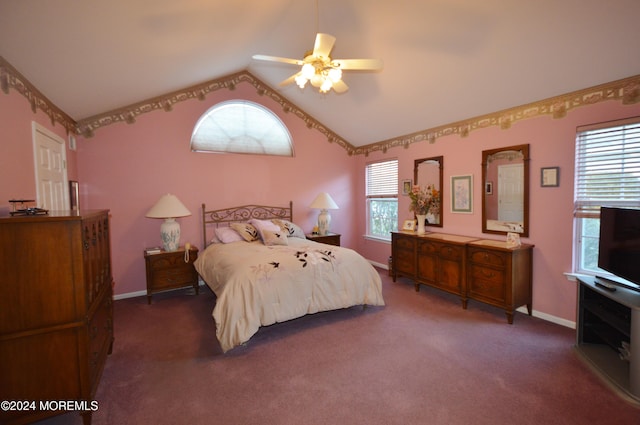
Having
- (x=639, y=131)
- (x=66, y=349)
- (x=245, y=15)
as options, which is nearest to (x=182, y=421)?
(x=66, y=349)

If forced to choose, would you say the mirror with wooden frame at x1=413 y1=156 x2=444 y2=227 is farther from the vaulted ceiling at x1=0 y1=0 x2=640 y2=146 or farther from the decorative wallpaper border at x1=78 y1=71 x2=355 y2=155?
the decorative wallpaper border at x1=78 y1=71 x2=355 y2=155

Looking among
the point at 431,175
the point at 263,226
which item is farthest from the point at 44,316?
the point at 431,175

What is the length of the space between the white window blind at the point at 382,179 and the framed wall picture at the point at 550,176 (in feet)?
7.62

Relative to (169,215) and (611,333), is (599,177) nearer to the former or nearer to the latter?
(611,333)

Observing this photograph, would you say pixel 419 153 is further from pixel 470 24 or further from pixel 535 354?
pixel 535 354

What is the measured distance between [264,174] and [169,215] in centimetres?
177

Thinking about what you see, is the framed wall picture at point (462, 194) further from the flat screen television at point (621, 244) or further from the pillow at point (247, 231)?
the pillow at point (247, 231)

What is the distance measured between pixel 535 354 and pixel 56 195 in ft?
16.3

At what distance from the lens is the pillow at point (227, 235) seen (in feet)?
14.4

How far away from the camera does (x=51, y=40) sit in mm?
2320

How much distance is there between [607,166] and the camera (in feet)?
9.62

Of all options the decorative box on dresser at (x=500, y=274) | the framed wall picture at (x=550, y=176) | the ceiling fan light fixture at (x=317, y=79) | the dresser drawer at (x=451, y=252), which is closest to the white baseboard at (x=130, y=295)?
the ceiling fan light fixture at (x=317, y=79)

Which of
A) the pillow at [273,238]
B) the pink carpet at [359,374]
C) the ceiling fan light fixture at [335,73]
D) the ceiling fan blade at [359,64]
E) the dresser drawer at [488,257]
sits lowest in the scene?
the pink carpet at [359,374]

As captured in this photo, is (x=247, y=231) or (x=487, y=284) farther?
(x=247, y=231)
